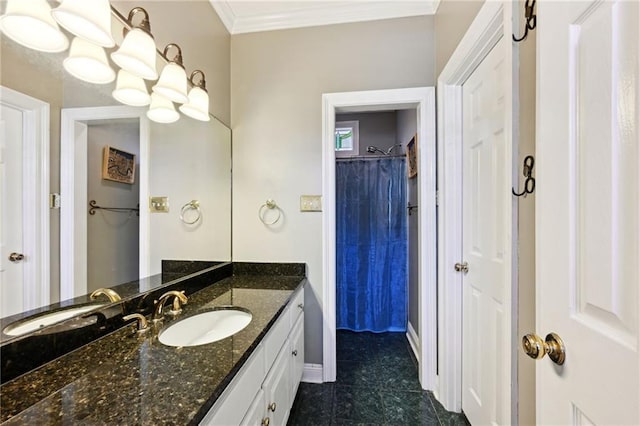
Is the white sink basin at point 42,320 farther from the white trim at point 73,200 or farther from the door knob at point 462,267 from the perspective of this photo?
the door knob at point 462,267

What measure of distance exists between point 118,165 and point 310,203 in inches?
43.8

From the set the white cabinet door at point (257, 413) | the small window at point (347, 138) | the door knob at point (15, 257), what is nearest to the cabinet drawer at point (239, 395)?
the white cabinet door at point (257, 413)

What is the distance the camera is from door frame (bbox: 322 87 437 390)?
1.76 metres

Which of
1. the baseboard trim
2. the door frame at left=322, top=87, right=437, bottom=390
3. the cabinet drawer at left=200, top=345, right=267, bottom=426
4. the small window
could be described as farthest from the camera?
the small window

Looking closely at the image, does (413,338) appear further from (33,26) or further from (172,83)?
(33,26)

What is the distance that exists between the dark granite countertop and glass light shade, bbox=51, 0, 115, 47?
102cm

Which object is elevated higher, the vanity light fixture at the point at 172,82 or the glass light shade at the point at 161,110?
the vanity light fixture at the point at 172,82

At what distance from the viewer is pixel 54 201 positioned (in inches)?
33.6

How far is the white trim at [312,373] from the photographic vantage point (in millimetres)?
1912

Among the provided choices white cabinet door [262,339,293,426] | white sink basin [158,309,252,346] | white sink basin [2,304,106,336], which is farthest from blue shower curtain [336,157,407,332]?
white sink basin [2,304,106,336]
